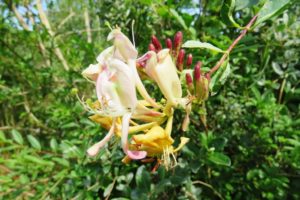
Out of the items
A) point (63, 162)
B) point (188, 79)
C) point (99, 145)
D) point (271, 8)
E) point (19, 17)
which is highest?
point (19, 17)

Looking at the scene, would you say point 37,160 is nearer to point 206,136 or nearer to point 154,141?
point 206,136

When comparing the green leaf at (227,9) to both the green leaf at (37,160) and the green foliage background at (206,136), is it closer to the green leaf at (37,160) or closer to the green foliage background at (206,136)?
the green foliage background at (206,136)

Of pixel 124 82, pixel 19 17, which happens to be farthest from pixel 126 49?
pixel 19 17

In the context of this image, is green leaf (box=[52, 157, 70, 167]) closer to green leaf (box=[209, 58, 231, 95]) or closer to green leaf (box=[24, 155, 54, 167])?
green leaf (box=[24, 155, 54, 167])

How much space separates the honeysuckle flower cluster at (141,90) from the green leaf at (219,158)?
34 centimetres

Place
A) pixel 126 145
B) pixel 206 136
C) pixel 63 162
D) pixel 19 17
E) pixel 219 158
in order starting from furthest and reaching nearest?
pixel 19 17 < pixel 63 162 < pixel 206 136 < pixel 219 158 < pixel 126 145

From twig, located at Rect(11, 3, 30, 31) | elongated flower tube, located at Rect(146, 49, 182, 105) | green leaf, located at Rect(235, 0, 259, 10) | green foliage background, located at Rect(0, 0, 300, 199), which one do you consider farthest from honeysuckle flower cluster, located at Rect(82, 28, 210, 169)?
twig, located at Rect(11, 3, 30, 31)

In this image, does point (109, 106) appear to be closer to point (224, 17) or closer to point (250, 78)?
point (224, 17)

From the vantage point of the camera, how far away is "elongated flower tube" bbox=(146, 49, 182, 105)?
0.59 m

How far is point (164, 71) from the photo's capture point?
59cm

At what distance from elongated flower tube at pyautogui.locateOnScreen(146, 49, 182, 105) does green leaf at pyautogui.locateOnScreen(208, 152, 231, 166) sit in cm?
40

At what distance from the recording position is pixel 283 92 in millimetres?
1533

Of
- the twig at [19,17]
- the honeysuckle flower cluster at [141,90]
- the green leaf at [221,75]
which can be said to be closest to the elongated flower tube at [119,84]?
the honeysuckle flower cluster at [141,90]

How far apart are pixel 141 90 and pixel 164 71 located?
2.6 inches
